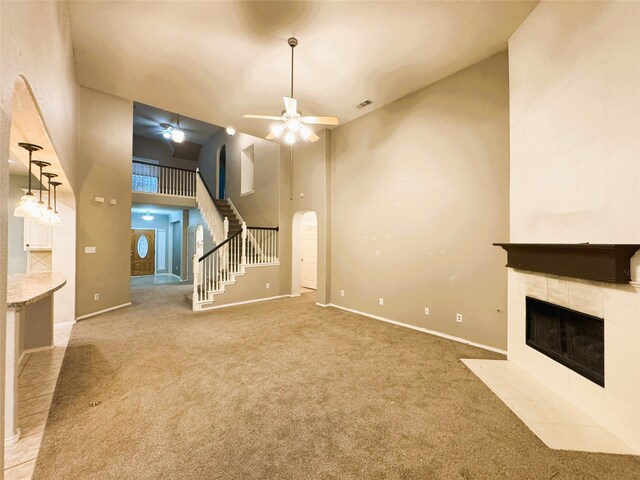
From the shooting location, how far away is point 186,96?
424 cm

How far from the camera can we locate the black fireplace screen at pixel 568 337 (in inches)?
82.0

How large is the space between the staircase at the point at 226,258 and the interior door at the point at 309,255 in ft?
5.19

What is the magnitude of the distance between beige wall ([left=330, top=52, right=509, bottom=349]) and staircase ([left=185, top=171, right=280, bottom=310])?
6.90 feet

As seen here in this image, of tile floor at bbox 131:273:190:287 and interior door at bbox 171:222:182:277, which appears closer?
tile floor at bbox 131:273:190:287

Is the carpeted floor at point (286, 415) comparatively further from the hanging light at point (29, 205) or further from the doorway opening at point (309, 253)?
the doorway opening at point (309, 253)

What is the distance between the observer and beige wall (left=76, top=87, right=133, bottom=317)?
458 cm

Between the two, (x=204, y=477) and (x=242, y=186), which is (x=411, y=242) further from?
(x=242, y=186)

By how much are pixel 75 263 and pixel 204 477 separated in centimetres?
455

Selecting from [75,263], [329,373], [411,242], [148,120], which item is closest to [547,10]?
[411,242]

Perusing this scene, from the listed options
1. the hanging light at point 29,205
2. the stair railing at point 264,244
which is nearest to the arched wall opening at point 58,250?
the hanging light at point 29,205

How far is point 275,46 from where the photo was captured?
10.5 feet

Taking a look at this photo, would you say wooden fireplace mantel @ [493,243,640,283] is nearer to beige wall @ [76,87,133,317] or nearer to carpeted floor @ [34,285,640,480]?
carpeted floor @ [34,285,640,480]

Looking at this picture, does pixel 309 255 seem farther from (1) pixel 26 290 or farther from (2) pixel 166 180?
(1) pixel 26 290

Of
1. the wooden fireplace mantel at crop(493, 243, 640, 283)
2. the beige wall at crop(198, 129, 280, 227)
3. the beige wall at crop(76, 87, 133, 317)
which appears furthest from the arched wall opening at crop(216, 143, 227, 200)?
the wooden fireplace mantel at crop(493, 243, 640, 283)
